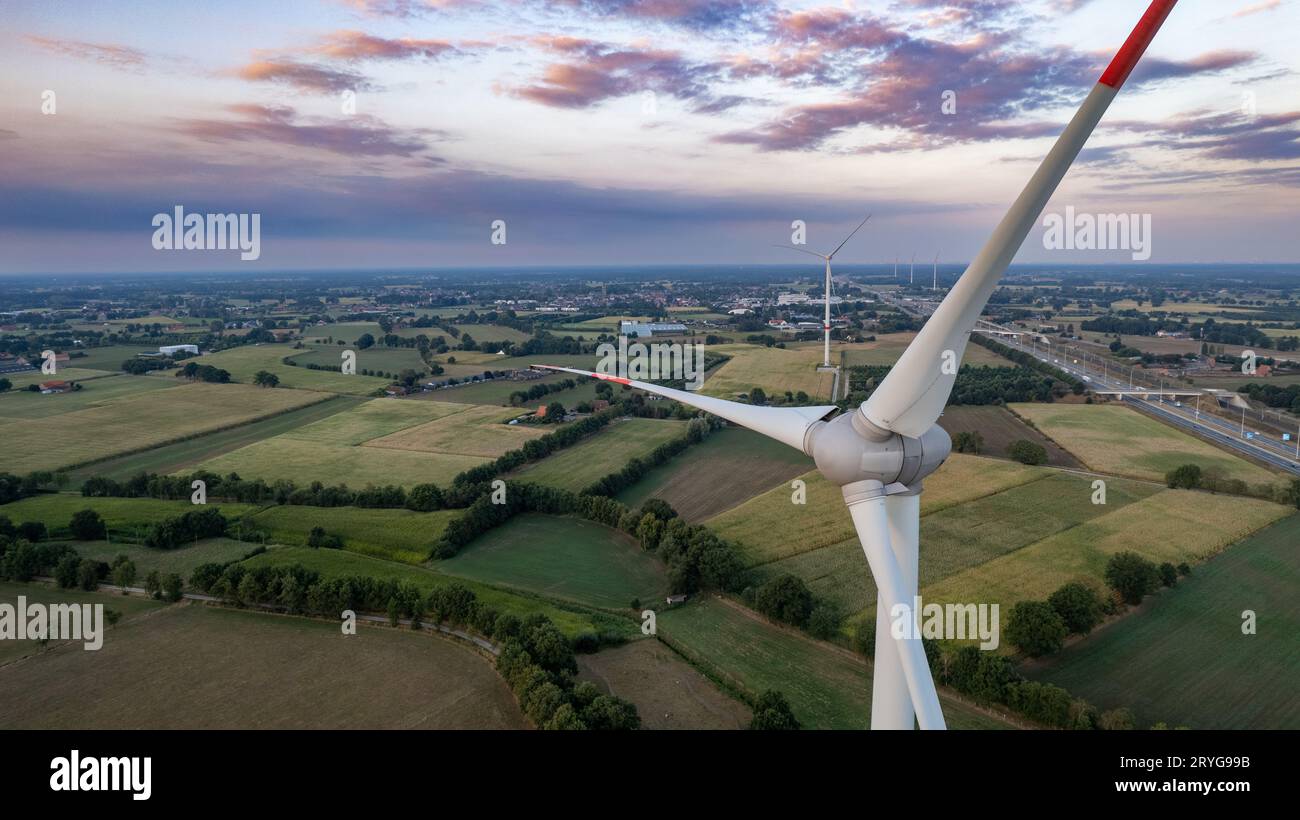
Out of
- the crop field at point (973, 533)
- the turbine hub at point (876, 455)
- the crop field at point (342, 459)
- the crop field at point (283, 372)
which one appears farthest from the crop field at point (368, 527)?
the crop field at point (283, 372)

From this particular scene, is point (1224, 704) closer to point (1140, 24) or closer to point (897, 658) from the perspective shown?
point (897, 658)

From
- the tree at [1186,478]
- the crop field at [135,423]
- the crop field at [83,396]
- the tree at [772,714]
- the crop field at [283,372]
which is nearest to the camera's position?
the tree at [772,714]

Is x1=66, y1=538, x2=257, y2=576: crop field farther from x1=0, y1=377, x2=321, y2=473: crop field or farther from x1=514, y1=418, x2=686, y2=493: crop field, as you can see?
x1=0, y1=377, x2=321, y2=473: crop field

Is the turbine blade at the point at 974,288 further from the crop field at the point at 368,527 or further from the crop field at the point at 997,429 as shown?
the crop field at the point at 997,429

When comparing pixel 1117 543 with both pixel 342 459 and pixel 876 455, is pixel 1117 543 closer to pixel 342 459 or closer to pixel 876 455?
pixel 876 455

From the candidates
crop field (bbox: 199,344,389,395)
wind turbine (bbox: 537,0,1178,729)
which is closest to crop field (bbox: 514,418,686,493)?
crop field (bbox: 199,344,389,395)

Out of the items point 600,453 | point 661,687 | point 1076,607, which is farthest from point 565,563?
point 1076,607
